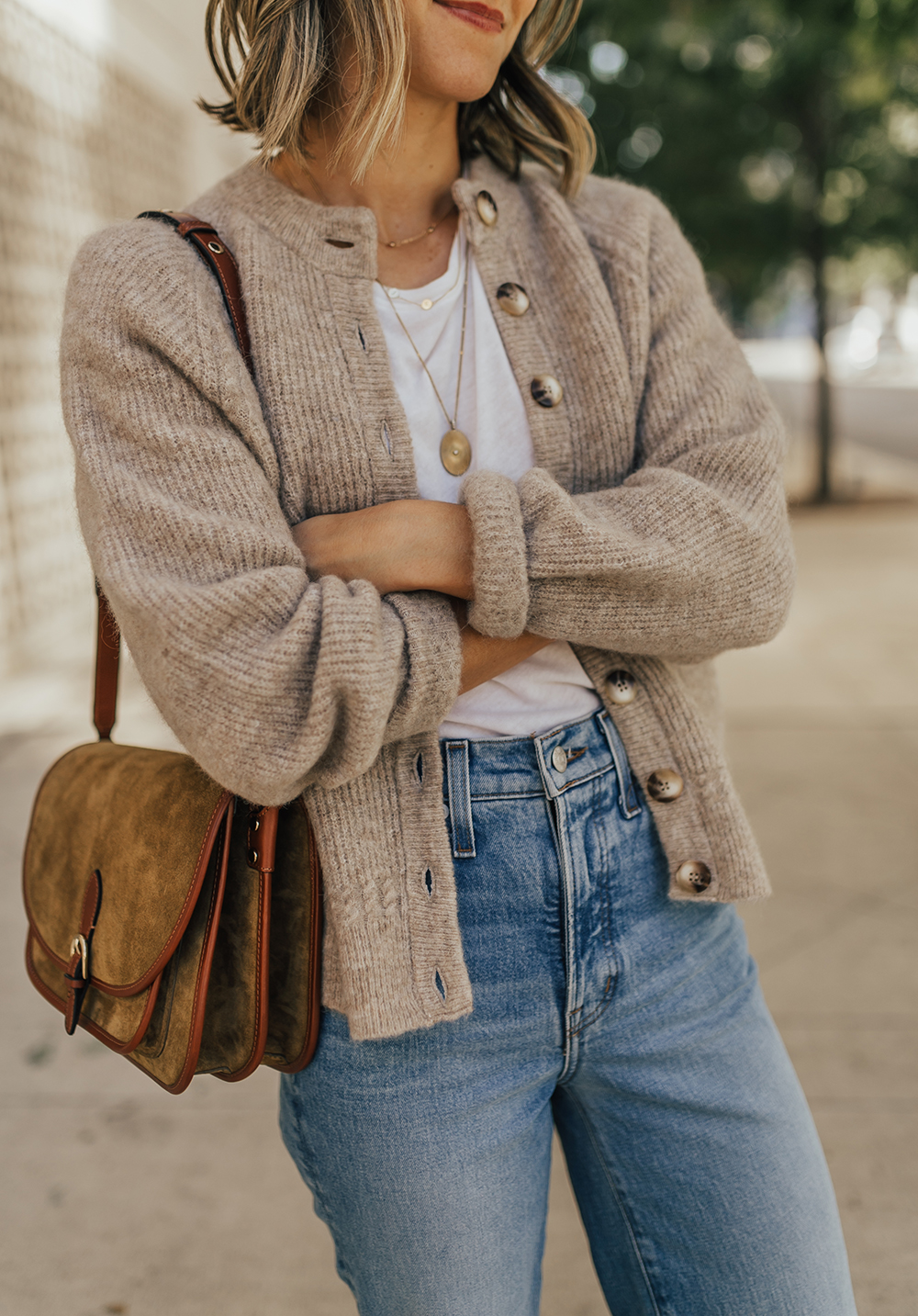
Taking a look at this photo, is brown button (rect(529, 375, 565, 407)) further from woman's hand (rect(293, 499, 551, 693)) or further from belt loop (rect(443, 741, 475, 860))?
belt loop (rect(443, 741, 475, 860))

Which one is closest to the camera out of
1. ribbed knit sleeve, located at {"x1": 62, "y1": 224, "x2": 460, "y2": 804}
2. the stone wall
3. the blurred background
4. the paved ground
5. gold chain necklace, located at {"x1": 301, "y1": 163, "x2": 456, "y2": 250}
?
ribbed knit sleeve, located at {"x1": 62, "y1": 224, "x2": 460, "y2": 804}

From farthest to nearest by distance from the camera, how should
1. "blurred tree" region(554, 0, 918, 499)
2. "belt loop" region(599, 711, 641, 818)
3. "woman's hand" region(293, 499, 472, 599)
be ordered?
"blurred tree" region(554, 0, 918, 499) → "belt loop" region(599, 711, 641, 818) → "woman's hand" region(293, 499, 472, 599)

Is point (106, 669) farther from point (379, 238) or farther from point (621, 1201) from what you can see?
point (621, 1201)

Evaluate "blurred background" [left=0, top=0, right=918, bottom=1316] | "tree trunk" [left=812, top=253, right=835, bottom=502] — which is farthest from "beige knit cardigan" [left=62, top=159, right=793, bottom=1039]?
"tree trunk" [left=812, top=253, right=835, bottom=502]

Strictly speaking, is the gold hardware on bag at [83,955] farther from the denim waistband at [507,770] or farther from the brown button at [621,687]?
the brown button at [621,687]

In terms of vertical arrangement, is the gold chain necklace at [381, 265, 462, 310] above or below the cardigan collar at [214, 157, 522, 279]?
below

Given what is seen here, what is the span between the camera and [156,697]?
1.19 meters

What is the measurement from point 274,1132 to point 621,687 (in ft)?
6.14

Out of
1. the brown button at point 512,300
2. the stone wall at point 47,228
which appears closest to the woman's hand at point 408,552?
the brown button at point 512,300

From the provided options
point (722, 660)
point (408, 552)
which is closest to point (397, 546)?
point (408, 552)

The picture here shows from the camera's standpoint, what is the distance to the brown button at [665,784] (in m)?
1.35

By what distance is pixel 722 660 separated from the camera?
6293 mm

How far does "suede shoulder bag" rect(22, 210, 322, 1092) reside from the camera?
121 centimetres

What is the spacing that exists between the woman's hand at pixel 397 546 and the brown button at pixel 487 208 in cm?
45
